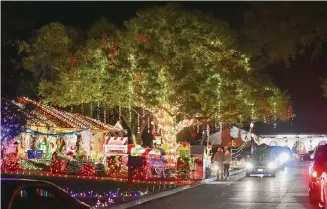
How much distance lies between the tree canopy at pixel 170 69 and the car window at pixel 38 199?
23380 mm

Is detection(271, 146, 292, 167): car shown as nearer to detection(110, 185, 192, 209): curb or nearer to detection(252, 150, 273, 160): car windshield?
detection(252, 150, 273, 160): car windshield

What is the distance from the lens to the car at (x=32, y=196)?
862 cm

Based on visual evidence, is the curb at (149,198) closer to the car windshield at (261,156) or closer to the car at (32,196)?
the car at (32,196)

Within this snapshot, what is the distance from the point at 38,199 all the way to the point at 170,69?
23871mm

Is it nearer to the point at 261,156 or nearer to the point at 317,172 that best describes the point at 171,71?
the point at 261,156

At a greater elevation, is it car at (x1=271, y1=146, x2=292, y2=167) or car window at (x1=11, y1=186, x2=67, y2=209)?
car at (x1=271, y1=146, x2=292, y2=167)

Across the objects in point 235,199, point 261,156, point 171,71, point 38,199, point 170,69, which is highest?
point 170,69

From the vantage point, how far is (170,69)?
32.8 m

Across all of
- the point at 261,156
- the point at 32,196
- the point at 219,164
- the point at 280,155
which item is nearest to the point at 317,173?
the point at 32,196

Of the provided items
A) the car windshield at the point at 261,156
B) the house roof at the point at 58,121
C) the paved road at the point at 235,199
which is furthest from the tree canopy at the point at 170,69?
the paved road at the point at 235,199

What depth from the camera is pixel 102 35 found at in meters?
35.1

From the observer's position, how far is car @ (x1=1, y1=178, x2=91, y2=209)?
8625 mm

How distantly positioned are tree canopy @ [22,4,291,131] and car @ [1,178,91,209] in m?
23.4

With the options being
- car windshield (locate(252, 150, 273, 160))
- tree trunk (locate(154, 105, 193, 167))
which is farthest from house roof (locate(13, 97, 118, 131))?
car windshield (locate(252, 150, 273, 160))
